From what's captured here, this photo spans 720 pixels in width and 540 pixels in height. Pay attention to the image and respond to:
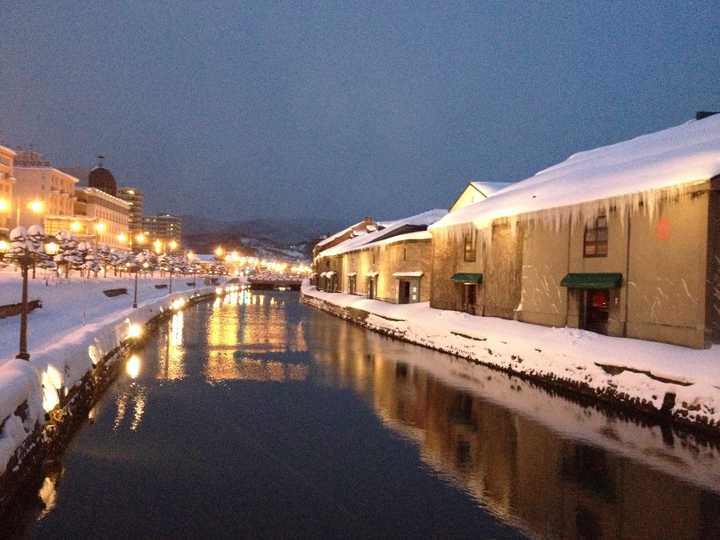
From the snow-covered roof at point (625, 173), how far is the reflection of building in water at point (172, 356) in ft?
50.6

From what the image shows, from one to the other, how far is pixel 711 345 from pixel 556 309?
321 inches

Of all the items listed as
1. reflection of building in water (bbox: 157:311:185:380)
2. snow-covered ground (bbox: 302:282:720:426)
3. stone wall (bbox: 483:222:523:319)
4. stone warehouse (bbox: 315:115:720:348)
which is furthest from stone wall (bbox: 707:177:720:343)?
reflection of building in water (bbox: 157:311:185:380)

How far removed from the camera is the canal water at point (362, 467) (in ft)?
27.9

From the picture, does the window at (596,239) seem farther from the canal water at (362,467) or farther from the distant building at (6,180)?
the distant building at (6,180)

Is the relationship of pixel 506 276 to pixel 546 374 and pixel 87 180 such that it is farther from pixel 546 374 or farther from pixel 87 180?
pixel 87 180

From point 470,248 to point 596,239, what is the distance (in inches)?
459

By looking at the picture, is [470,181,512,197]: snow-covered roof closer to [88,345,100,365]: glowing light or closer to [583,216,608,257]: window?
[583,216,608,257]: window

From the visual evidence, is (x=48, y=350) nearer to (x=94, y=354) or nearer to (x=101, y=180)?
(x=94, y=354)

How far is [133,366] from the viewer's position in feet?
71.2

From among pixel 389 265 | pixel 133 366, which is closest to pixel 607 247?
pixel 133 366

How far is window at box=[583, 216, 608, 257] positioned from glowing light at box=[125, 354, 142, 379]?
16.8m

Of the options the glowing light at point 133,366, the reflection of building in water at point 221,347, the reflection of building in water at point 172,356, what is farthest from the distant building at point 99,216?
the glowing light at point 133,366

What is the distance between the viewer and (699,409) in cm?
1404

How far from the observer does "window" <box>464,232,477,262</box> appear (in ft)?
→ 110
